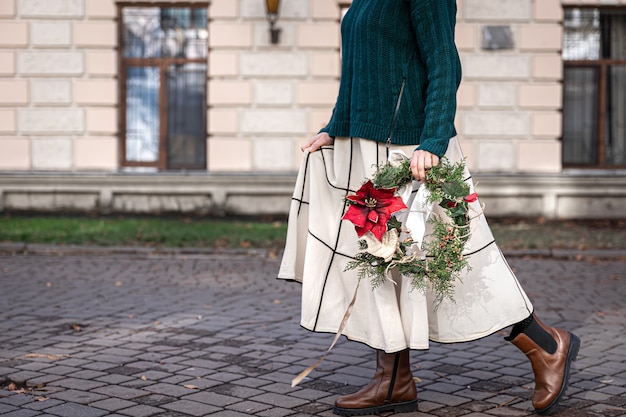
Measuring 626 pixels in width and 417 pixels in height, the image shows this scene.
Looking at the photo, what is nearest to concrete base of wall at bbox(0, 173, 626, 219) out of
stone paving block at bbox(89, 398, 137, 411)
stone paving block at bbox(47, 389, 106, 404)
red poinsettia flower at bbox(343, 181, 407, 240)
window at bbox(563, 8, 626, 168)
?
window at bbox(563, 8, 626, 168)

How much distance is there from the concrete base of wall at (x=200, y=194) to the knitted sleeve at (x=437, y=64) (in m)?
10.1

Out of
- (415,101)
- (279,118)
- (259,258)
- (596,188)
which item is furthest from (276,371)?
(596,188)

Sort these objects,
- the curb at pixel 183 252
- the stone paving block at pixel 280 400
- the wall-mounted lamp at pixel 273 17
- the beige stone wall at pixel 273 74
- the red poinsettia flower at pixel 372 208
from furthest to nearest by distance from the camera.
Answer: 1. the beige stone wall at pixel 273 74
2. the wall-mounted lamp at pixel 273 17
3. the curb at pixel 183 252
4. the stone paving block at pixel 280 400
5. the red poinsettia flower at pixel 372 208

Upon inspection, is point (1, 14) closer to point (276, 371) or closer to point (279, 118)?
point (279, 118)

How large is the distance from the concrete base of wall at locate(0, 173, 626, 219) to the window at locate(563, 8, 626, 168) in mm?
794

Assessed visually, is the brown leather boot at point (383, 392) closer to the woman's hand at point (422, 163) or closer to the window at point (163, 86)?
the woman's hand at point (422, 163)

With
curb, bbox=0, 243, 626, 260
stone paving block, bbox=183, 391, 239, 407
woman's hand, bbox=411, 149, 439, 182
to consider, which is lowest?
stone paving block, bbox=183, 391, 239, 407

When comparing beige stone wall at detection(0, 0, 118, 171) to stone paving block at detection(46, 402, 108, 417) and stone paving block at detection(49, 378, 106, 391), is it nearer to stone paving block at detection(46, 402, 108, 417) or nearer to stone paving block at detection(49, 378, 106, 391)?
stone paving block at detection(49, 378, 106, 391)

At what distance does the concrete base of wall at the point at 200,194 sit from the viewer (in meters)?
13.5

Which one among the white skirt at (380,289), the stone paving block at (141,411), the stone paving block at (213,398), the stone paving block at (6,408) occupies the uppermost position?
the white skirt at (380,289)

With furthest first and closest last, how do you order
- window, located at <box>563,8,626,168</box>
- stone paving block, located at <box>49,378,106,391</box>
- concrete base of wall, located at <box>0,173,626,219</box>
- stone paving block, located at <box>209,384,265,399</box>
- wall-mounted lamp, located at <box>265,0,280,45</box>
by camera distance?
window, located at <box>563,8,626,168</box> → concrete base of wall, located at <box>0,173,626,219</box> → wall-mounted lamp, located at <box>265,0,280,45</box> → stone paving block, located at <box>49,378,106,391</box> → stone paving block, located at <box>209,384,265,399</box>

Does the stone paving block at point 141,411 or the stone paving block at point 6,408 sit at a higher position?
the stone paving block at point 6,408

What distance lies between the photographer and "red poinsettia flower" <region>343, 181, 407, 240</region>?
10.7 feet

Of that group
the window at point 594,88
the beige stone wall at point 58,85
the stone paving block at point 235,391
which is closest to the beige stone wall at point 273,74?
the beige stone wall at point 58,85
